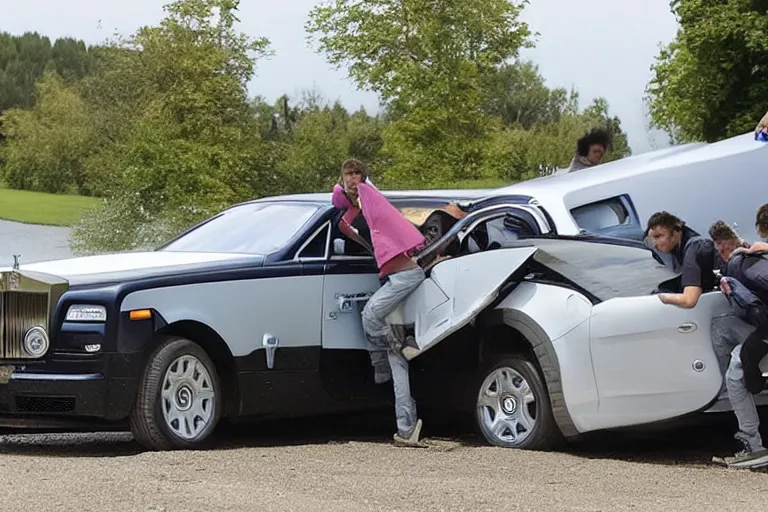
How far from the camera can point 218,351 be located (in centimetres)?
862

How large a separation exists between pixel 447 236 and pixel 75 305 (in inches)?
104

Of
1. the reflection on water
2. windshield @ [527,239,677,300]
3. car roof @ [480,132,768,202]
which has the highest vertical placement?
the reflection on water

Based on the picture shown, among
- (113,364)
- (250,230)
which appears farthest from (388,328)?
(113,364)

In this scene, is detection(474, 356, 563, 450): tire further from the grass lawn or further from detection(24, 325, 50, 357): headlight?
the grass lawn

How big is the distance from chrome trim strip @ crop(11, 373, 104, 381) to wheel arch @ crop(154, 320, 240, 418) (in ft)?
1.50

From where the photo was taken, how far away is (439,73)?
34625 millimetres

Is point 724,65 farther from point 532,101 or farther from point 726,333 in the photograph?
point 532,101

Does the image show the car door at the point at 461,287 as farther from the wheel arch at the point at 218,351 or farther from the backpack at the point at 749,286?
the backpack at the point at 749,286

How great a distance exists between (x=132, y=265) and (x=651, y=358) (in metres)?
3.57

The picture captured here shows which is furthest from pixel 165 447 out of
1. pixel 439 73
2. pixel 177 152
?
pixel 177 152

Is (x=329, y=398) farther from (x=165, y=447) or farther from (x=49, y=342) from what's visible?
(x=49, y=342)

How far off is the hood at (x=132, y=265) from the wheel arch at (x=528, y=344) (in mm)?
1671

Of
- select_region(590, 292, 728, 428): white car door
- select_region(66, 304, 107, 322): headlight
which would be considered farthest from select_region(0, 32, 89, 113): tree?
select_region(590, 292, 728, 428): white car door

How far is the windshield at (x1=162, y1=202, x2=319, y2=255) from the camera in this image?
922 cm
